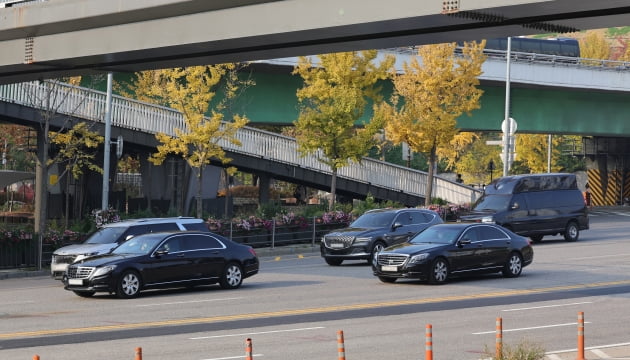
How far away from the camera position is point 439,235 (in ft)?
89.1

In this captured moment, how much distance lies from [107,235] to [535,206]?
673 inches

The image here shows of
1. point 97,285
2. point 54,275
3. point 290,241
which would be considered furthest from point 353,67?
point 97,285

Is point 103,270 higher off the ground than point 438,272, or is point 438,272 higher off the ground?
point 438,272

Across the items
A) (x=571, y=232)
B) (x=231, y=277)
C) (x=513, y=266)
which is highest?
(x=571, y=232)

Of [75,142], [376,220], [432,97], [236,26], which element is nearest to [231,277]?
[376,220]

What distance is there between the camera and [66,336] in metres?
17.9

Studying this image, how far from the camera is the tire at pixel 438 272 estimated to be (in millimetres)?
26062

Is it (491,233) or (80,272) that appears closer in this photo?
(80,272)

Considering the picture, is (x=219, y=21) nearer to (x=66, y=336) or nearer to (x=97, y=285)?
(x=66, y=336)

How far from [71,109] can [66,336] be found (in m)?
26.9

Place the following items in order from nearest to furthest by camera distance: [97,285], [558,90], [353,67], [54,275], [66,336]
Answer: [66,336] → [97,285] → [54,275] → [353,67] → [558,90]

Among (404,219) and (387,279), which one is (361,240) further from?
(387,279)

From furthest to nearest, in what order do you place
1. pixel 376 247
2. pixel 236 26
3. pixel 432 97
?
pixel 432 97 → pixel 376 247 → pixel 236 26

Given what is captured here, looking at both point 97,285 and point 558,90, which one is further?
point 558,90
